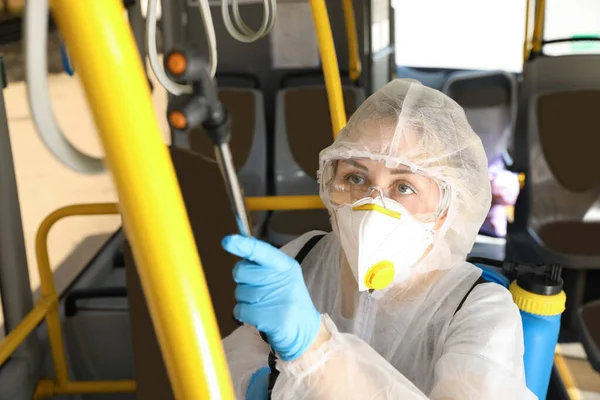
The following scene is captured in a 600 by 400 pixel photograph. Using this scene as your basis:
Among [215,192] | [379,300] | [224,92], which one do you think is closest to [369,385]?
[379,300]

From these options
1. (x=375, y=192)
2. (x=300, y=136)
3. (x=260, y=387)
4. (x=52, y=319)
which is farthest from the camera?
(x=300, y=136)

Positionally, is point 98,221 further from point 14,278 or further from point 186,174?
point 186,174

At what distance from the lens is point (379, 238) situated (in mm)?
→ 977

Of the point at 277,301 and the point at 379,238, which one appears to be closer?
the point at 277,301

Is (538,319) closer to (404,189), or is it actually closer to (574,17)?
(404,189)

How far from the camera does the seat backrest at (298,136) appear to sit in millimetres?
3168

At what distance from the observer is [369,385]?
755mm

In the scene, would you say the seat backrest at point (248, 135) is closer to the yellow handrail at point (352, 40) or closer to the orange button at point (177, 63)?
the yellow handrail at point (352, 40)

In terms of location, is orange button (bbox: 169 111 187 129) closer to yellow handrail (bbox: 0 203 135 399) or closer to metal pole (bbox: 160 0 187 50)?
yellow handrail (bbox: 0 203 135 399)

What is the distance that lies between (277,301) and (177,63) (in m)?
0.31

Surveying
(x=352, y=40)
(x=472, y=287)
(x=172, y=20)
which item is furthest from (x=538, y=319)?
(x=172, y=20)

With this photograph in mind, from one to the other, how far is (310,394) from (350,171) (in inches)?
18.4

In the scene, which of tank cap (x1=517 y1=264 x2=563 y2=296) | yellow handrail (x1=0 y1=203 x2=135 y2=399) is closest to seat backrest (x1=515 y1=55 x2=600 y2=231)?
tank cap (x1=517 y1=264 x2=563 y2=296)

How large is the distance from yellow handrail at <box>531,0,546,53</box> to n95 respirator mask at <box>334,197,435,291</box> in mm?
2082
